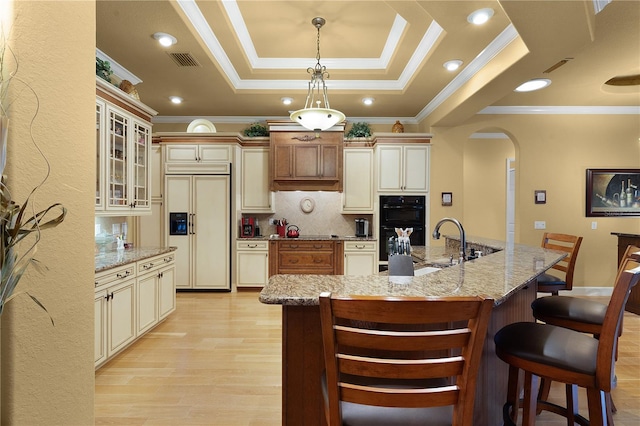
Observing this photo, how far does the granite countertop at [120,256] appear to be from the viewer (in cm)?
286

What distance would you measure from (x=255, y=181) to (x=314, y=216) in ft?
3.75

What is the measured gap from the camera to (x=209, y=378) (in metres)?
2.71

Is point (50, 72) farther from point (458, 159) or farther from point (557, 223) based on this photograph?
point (557, 223)

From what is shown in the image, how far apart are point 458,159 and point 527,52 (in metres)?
2.53

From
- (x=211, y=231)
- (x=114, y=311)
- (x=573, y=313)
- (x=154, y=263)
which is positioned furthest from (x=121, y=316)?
(x=573, y=313)

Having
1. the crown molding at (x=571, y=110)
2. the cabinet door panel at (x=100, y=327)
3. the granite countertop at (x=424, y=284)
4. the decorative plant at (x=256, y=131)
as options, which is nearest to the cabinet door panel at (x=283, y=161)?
the decorative plant at (x=256, y=131)

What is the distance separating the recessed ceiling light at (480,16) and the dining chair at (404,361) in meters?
2.61

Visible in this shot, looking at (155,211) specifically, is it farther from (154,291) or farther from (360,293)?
(360,293)

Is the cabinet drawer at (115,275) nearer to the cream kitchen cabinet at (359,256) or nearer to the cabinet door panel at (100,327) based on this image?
the cabinet door panel at (100,327)

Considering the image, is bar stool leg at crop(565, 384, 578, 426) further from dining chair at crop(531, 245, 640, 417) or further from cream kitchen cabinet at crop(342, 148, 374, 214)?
cream kitchen cabinet at crop(342, 148, 374, 214)

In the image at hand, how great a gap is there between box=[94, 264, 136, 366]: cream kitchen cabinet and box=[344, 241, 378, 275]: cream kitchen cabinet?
3.04 meters

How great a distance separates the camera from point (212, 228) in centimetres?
538

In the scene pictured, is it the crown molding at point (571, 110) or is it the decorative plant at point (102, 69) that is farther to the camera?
the crown molding at point (571, 110)

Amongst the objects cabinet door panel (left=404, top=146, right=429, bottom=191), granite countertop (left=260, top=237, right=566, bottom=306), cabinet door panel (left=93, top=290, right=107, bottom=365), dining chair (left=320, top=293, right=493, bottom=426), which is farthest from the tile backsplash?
dining chair (left=320, top=293, right=493, bottom=426)
